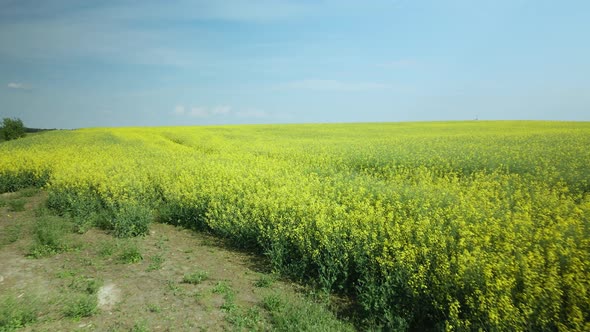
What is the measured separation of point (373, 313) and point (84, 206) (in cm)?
886

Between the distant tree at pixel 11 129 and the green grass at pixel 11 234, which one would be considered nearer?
the green grass at pixel 11 234

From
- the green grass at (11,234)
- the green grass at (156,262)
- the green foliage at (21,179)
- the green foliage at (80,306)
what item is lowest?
the green grass at (11,234)

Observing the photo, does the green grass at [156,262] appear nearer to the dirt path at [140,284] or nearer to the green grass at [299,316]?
the dirt path at [140,284]

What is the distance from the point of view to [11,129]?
172ft

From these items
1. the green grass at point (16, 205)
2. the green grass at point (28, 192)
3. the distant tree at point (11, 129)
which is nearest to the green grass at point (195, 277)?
the green grass at point (16, 205)

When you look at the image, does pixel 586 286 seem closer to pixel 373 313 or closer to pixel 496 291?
pixel 496 291

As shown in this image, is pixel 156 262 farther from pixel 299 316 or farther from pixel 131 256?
pixel 299 316

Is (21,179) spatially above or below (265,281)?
above

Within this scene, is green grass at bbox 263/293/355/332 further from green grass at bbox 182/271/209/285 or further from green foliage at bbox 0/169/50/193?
green foliage at bbox 0/169/50/193

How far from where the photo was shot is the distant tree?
170 feet

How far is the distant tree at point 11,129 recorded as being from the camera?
5190 cm

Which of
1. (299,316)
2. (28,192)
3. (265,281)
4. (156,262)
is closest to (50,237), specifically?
(156,262)

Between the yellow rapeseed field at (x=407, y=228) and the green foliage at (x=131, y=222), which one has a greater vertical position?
the yellow rapeseed field at (x=407, y=228)

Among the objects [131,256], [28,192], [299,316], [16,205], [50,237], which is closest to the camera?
[299,316]
